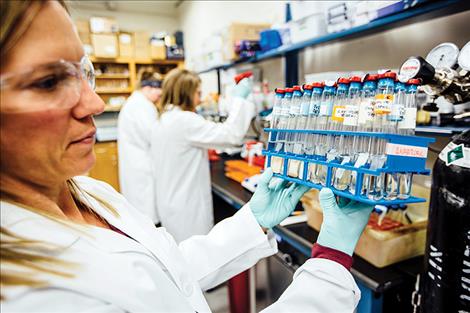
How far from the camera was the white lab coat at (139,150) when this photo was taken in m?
2.90

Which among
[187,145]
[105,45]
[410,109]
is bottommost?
[187,145]

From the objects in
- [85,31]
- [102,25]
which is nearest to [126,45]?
[102,25]

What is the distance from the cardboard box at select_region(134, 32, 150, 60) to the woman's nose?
5.33 m

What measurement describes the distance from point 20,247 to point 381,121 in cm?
81

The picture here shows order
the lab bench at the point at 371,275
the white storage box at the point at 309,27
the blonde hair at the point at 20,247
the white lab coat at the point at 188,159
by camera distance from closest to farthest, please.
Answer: the blonde hair at the point at 20,247 < the lab bench at the point at 371,275 < the white storage box at the point at 309,27 < the white lab coat at the point at 188,159

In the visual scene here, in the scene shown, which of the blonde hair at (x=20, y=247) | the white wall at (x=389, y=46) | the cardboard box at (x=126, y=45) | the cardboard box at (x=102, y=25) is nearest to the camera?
the blonde hair at (x=20, y=247)

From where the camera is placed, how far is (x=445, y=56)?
1002 mm

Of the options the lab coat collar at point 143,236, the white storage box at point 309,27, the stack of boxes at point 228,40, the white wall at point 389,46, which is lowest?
the lab coat collar at point 143,236

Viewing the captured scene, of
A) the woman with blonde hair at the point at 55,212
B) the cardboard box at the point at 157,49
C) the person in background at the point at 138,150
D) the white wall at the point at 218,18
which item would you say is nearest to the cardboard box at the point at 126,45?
the cardboard box at the point at 157,49

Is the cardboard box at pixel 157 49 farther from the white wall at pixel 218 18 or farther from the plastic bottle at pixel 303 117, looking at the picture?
the plastic bottle at pixel 303 117

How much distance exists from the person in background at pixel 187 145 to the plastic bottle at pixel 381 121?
141cm

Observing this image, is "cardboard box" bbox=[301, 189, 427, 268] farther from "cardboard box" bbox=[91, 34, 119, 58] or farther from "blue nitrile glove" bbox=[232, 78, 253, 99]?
"cardboard box" bbox=[91, 34, 119, 58]

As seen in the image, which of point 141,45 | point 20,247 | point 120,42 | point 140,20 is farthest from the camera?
point 140,20

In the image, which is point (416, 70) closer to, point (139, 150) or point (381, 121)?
point (381, 121)
